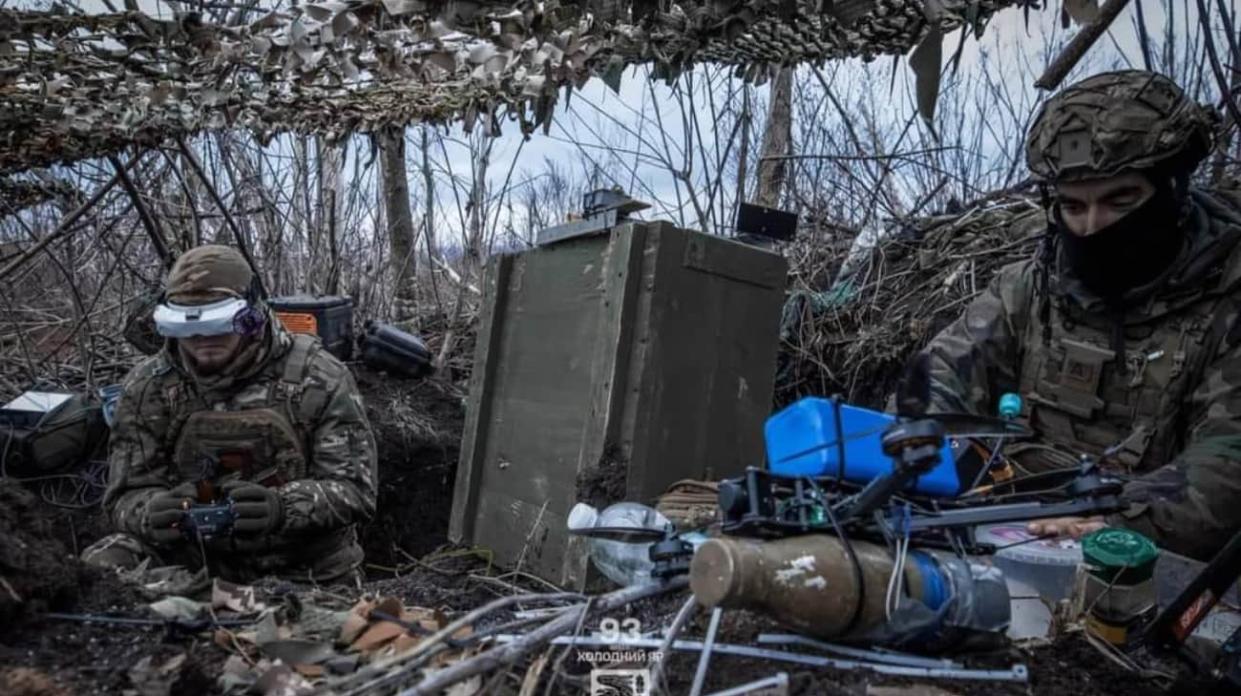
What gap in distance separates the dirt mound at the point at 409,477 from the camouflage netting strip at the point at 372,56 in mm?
1917

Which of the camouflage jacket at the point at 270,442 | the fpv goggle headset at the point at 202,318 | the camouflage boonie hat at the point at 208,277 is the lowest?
the camouflage jacket at the point at 270,442

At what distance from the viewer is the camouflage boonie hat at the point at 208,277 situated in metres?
3.60

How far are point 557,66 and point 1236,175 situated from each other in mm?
3929

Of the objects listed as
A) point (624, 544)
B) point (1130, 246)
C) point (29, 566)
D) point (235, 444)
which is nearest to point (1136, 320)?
point (1130, 246)

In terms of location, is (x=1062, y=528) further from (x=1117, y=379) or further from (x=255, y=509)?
(x=255, y=509)

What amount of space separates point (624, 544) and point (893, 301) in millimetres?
3981

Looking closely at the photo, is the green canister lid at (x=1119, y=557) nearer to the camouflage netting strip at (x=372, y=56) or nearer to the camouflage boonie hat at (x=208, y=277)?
the camouflage netting strip at (x=372, y=56)

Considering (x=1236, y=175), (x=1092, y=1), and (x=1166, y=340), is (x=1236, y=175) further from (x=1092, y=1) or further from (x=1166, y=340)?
(x=1092, y=1)

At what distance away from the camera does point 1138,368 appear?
9.48ft

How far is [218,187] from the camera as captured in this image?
6.73 meters

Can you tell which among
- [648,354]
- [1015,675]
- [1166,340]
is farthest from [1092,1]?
[648,354]

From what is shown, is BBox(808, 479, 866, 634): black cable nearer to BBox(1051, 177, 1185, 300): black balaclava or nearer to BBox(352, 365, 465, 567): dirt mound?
BBox(1051, 177, 1185, 300): black balaclava

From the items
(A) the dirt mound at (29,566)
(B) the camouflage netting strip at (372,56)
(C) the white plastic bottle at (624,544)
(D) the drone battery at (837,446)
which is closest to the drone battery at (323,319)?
(B) the camouflage netting strip at (372,56)

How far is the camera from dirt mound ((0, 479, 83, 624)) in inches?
59.4
